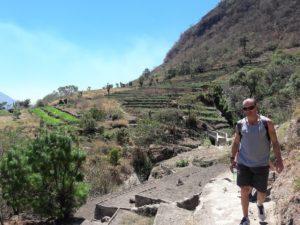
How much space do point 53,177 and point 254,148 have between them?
13.7m

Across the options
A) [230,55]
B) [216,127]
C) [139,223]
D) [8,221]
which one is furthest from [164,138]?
[230,55]

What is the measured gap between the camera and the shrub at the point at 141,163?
34438 mm

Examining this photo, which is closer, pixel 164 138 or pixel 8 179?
pixel 8 179

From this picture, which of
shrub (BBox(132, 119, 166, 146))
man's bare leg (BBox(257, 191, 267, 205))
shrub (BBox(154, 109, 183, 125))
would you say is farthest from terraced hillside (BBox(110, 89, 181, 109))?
man's bare leg (BBox(257, 191, 267, 205))

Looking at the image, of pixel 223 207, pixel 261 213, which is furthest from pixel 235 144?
pixel 223 207

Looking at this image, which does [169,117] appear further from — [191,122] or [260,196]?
[260,196]

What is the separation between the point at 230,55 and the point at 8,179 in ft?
335

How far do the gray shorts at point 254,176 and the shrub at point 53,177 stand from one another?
1274 centimetres

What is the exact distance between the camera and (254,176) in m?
7.91

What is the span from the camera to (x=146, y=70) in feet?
492

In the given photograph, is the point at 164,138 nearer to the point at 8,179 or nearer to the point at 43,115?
the point at 8,179

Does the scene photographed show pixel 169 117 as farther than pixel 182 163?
Yes

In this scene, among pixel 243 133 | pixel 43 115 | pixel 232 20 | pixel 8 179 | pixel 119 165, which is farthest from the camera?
pixel 232 20

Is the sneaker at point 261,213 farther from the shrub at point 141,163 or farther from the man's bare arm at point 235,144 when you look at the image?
the shrub at point 141,163
